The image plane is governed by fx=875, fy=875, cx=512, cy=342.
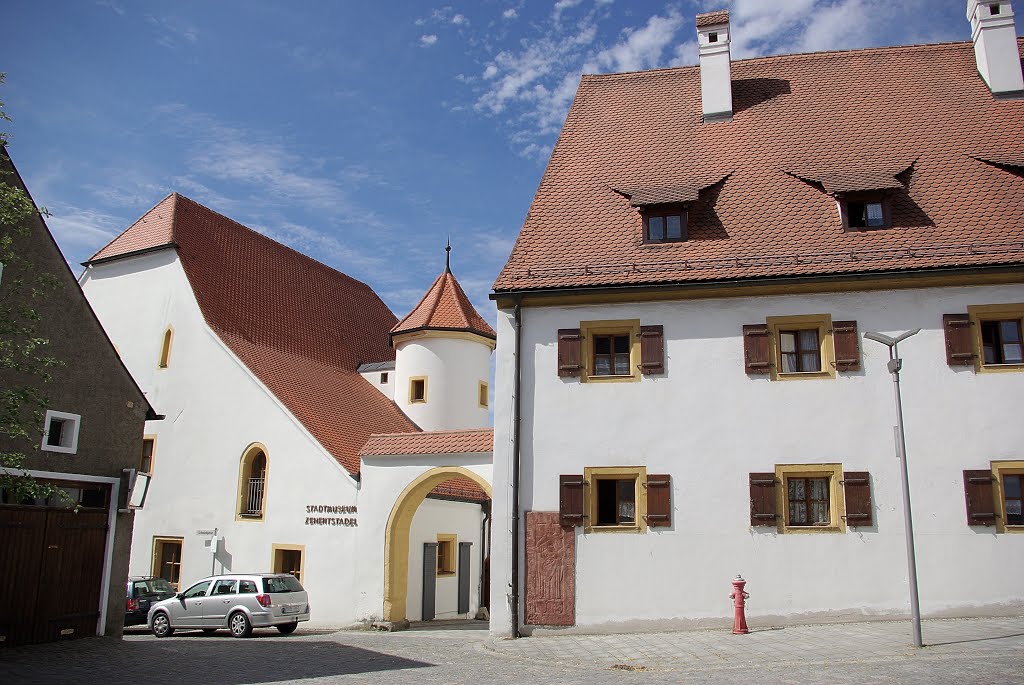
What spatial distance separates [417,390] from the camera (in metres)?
30.9

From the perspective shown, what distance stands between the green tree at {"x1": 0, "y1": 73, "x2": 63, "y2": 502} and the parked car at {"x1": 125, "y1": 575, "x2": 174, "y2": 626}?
7084 millimetres

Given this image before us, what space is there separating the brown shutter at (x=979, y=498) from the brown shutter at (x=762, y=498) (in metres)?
3.16

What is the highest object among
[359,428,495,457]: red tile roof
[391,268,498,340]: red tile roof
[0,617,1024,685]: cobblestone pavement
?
[391,268,498,340]: red tile roof

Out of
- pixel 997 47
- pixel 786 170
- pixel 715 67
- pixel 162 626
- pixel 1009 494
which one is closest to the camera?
pixel 1009 494

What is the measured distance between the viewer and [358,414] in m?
27.0

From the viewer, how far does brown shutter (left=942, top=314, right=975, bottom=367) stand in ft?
49.8

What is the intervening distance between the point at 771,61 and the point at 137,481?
1731 cm

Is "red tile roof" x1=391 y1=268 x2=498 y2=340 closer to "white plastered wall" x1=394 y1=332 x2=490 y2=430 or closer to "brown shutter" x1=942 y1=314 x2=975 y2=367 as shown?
"white plastered wall" x1=394 y1=332 x2=490 y2=430

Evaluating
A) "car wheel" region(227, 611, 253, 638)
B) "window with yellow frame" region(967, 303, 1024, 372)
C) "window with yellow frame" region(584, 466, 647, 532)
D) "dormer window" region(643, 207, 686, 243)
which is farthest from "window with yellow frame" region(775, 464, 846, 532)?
"car wheel" region(227, 611, 253, 638)

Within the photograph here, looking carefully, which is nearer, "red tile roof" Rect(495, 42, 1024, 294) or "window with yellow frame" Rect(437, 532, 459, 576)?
"red tile roof" Rect(495, 42, 1024, 294)

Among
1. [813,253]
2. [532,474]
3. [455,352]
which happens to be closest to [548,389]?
[532,474]

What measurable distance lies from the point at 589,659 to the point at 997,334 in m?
9.24

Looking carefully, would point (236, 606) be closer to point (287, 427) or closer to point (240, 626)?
point (240, 626)

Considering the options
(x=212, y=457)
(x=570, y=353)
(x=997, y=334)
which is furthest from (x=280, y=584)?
(x=997, y=334)
